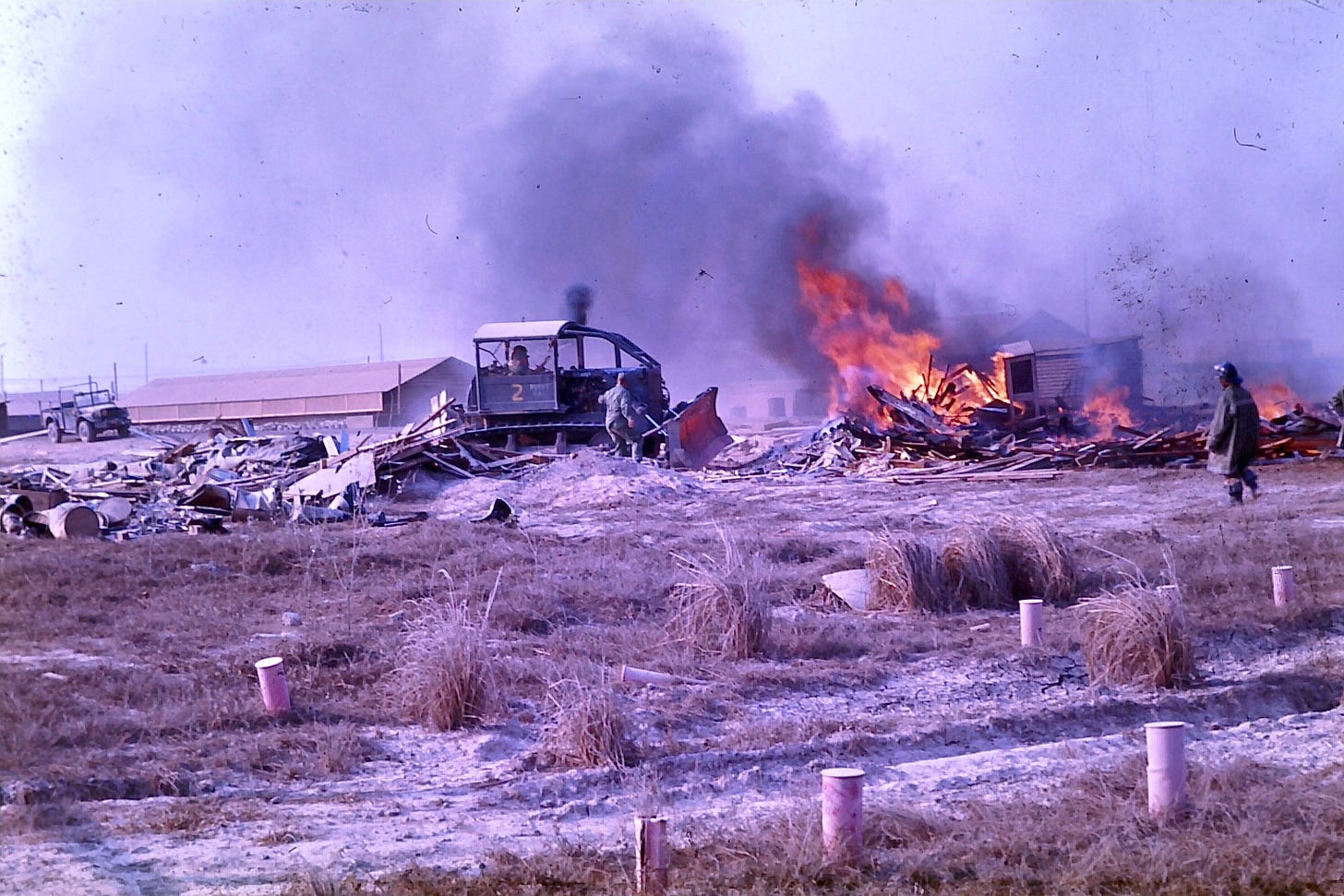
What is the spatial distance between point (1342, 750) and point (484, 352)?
58.0 ft

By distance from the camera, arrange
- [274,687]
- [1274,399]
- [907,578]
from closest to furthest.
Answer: [274,687] → [907,578] → [1274,399]

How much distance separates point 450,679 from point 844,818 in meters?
2.62

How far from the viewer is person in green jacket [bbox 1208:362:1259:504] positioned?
11516mm

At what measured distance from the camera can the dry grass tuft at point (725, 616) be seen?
7.31m

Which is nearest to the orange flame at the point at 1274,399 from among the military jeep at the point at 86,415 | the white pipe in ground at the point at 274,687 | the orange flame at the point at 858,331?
the orange flame at the point at 858,331

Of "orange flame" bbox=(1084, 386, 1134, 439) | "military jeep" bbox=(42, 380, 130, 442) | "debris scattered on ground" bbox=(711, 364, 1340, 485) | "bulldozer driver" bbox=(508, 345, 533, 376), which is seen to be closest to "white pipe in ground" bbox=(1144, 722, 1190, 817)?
"debris scattered on ground" bbox=(711, 364, 1340, 485)

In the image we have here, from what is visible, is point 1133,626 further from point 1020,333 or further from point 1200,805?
point 1020,333

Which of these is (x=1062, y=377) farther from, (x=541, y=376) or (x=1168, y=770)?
(x=1168, y=770)

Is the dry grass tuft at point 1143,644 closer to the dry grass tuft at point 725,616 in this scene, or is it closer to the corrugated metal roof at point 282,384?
the dry grass tuft at point 725,616

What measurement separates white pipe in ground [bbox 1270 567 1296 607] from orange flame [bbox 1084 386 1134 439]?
48.4ft

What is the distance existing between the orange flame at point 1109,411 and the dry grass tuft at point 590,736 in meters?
19.0

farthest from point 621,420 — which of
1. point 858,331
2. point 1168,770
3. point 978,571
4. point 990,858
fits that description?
point 990,858

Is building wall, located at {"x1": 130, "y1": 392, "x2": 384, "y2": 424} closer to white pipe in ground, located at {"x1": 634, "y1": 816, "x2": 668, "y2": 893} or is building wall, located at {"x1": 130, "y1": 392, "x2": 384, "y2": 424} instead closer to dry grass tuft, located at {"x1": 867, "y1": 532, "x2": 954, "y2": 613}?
dry grass tuft, located at {"x1": 867, "y1": 532, "x2": 954, "y2": 613}

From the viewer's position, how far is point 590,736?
5.35 metres
